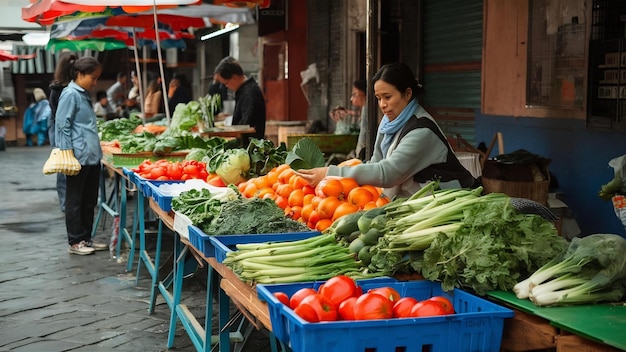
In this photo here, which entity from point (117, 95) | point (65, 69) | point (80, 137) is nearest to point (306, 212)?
point (80, 137)

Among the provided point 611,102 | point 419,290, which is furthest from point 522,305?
point 611,102

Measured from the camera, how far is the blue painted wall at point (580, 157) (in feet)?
23.0

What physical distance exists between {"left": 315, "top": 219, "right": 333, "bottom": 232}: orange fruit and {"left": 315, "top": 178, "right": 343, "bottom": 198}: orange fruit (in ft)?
0.58

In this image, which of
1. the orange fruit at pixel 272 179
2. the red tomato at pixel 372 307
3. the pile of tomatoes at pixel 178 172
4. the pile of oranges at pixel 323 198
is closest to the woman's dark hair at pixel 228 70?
the pile of tomatoes at pixel 178 172

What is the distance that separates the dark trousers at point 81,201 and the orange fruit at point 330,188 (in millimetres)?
4885

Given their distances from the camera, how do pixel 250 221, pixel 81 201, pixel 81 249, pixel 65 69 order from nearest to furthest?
pixel 250 221 → pixel 81 201 → pixel 81 249 → pixel 65 69

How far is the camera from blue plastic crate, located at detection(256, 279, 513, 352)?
257 centimetres

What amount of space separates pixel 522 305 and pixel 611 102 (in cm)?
446

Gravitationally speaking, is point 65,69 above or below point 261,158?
above

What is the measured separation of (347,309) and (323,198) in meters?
1.65

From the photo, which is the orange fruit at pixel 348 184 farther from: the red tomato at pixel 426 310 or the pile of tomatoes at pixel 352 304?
the red tomato at pixel 426 310

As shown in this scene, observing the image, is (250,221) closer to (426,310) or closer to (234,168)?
(426,310)

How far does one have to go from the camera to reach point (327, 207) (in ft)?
14.0

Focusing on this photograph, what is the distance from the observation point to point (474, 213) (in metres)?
3.28
